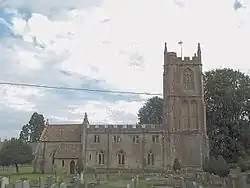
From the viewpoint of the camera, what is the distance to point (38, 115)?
10944 centimetres

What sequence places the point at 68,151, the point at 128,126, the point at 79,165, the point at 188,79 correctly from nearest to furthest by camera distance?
the point at 79,165
the point at 68,151
the point at 188,79
the point at 128,126

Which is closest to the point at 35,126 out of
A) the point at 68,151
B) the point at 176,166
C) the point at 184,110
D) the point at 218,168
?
the point at 68,151

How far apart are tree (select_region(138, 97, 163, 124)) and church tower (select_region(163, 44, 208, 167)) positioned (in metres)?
14.2

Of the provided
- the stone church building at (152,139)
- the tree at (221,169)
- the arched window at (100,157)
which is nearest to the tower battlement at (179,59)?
the stone church building at (152,139)

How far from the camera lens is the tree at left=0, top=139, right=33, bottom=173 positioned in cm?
6350

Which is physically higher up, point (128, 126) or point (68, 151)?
point (128, 126)

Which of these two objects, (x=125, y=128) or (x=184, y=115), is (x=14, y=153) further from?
(x=184, y=115)

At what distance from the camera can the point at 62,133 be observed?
69.5 meters

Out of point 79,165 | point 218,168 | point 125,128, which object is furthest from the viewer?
point 125,128

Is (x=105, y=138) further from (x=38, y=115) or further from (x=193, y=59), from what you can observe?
(x=38, y=115)

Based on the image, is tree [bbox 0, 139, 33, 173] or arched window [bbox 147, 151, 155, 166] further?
arched window [bbox 147, 151, 155, 166]

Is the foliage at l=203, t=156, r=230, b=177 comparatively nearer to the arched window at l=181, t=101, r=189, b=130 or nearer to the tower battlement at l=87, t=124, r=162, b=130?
the arched window at l=181, t=101, r=189, b=130

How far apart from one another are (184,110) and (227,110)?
7.50 metres

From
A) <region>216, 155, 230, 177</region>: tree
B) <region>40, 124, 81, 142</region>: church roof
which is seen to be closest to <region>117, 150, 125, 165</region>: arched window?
<region>40, 124, 81, 142</region>: church roof
